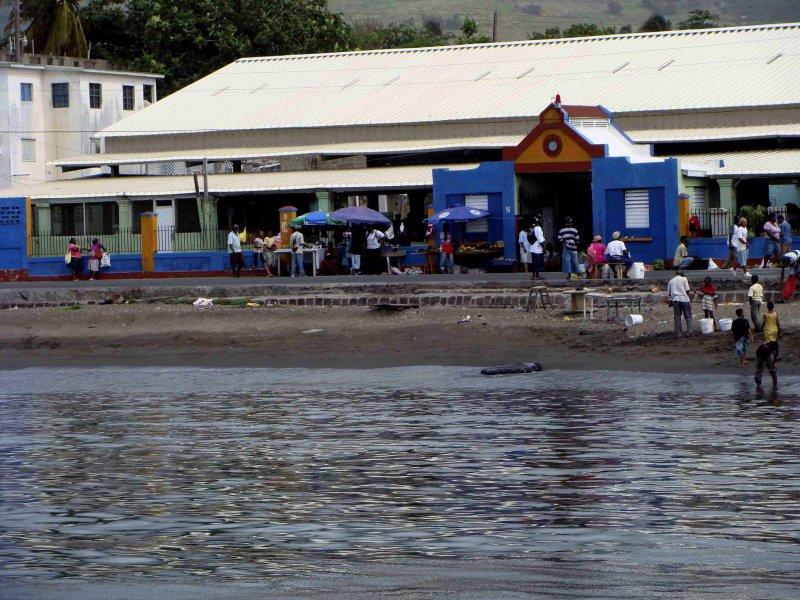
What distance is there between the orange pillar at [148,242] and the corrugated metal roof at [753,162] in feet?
54.2

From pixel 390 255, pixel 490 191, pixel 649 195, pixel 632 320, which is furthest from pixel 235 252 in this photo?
pixel 632 320

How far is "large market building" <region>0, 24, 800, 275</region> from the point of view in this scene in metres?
40.5

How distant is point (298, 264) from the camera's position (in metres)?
42.0

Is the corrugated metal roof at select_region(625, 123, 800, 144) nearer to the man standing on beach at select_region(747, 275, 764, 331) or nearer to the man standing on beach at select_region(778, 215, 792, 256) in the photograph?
the man standing on beach at select_region(778, 215, 792, 256)

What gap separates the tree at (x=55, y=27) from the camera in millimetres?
69562

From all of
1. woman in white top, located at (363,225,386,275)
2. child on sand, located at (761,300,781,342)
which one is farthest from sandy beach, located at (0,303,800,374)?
woman in white top, located at (363,225,386,275)

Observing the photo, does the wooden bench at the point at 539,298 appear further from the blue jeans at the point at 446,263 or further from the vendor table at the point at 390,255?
the vendor table at the point at 390,255

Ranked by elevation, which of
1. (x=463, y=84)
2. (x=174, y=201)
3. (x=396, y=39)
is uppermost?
(x=396, y=39)

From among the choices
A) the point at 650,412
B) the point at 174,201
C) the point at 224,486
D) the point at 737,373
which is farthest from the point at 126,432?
the point at 174,201

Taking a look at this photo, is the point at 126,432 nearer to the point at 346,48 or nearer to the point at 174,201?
the point at 174,201

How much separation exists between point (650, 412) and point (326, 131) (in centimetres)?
3152

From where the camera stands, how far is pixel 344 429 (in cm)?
2084

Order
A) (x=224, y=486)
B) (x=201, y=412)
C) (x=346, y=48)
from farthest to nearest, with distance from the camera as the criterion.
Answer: (x=346, y=48), (x=201, y=412), (x=224, y=486)

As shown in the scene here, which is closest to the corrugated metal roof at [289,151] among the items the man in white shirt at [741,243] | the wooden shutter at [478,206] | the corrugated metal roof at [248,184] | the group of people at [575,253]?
the corrugated metal roof at [248,184]
